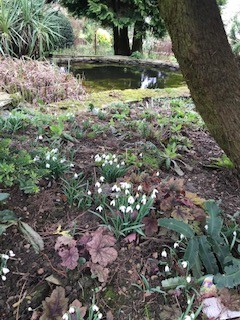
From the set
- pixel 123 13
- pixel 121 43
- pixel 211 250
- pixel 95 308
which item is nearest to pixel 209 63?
pixel 211 250

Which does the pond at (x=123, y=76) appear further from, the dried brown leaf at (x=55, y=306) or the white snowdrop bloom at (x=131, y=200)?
the dried brown leaf at (x=55, y=306)

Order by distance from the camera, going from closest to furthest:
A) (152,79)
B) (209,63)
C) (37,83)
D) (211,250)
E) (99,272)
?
(99,272), (211,250), (209,63), (37,83), (152,79)

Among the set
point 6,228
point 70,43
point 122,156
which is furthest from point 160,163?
point 70,43

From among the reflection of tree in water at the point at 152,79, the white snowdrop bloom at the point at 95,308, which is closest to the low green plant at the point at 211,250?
the white snowdrop bloom at the point at 95,308

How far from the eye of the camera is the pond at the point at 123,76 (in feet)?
20.5

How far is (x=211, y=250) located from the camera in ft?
5.52

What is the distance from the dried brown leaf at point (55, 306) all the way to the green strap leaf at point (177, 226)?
1.68 ft

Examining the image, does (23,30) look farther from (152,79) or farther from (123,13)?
(123,13)

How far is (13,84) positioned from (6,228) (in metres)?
3.14

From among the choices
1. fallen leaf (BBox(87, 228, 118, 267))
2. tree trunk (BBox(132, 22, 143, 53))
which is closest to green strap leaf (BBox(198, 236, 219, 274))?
fallen leaf (BBox(87, 228, 118, 267))

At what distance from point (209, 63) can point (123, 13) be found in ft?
27.1

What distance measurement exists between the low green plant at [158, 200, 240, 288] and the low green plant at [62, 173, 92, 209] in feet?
1.53

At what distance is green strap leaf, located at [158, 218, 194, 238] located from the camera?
1.61 meters

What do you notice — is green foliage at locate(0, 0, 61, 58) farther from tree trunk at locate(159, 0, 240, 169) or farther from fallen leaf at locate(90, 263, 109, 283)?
fallen leaf at locate(90, 263, 109, 283)
